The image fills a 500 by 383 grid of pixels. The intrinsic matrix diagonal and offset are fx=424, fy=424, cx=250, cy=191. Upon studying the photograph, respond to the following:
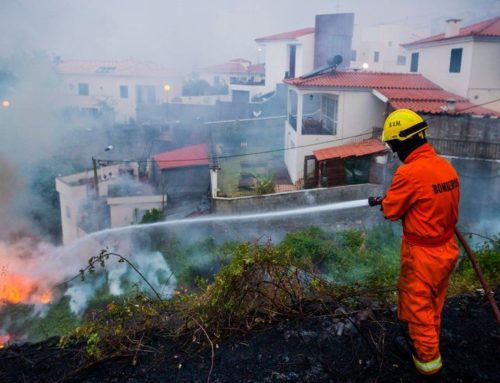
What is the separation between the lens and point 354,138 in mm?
18562

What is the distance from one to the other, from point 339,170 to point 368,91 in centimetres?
413

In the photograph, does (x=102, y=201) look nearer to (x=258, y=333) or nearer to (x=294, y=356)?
(x=258, y=333)

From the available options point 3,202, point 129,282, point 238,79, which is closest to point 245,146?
point 129,282

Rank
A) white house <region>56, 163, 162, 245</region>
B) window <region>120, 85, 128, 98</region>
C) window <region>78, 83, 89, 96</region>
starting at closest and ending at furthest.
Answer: white house <region>56, 163, 162, 245</region>
window <region>78, 83, 89, 96</region>
window <region>120, 85, 128, 98</region>

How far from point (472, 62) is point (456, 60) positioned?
4.21ft

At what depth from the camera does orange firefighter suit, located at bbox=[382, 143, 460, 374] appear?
3057 mm

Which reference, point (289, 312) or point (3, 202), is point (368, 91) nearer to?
point (289, 312)

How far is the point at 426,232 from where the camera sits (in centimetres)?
308

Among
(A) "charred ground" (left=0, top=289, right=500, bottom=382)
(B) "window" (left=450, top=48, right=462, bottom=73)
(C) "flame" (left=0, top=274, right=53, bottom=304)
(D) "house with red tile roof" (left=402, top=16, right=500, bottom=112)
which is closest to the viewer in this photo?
(A) "charred ground" (left=0, top=289, right=500, bottom=382)

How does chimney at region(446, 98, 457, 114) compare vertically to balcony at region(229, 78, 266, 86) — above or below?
below

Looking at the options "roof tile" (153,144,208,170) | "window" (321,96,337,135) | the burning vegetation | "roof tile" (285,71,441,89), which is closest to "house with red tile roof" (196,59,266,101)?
"roof tile" (153,144,208,170)

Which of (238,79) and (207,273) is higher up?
(238,79)

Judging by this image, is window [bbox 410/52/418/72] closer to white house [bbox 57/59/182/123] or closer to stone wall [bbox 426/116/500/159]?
stone wall [bbox 426/116/500/159]

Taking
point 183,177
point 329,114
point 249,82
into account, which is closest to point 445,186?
point 329,114
